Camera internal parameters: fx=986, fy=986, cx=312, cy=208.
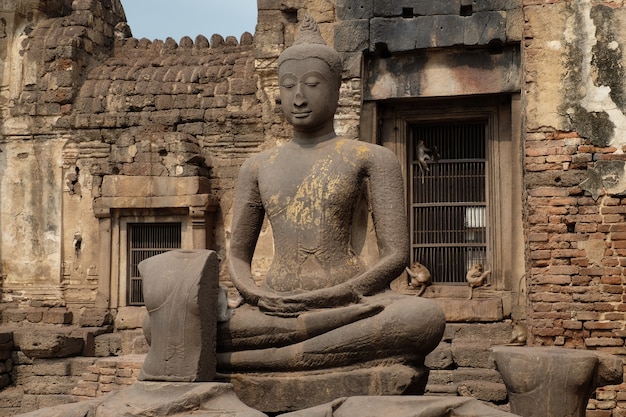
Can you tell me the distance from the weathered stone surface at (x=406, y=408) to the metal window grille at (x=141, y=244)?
28.1 feet

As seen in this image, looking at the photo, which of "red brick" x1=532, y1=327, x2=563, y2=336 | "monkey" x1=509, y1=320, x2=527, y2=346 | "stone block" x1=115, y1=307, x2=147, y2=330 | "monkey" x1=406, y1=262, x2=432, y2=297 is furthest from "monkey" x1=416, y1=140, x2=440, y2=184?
"stone block" x1=115, y1=307, x2=147, y2=330

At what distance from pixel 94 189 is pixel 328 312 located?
336 inches


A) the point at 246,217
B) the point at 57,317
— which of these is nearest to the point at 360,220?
the point at 246,217

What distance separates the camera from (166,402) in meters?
4.69

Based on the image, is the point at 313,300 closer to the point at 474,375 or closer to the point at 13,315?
the point at 474,375

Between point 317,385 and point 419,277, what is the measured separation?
19.5ft

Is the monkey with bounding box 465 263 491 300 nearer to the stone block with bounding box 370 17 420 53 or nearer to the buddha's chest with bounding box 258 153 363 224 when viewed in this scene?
the stone block with bounding box 370 17 420 53

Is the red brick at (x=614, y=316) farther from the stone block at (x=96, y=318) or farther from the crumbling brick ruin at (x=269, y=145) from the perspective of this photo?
the stone block at (x=96, y=318)

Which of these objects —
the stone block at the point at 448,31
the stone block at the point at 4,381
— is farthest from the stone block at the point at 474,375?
the stone block at the point at 4,381

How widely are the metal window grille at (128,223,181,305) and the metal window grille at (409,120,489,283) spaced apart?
11.4 feet

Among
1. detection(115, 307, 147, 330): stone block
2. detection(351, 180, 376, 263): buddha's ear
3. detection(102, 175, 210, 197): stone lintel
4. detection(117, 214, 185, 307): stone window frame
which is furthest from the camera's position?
detection(117, 214, 185, 307): stone window frame

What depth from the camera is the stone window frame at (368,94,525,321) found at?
10.5m

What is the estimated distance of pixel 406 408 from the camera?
14.5 feet

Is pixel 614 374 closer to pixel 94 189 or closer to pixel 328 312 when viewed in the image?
pixel 328 312
